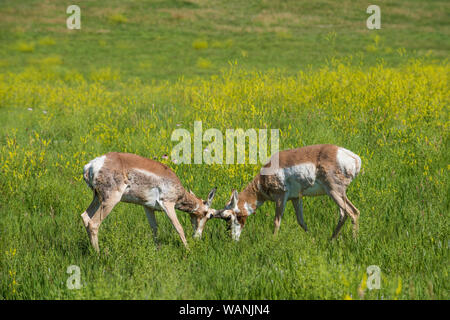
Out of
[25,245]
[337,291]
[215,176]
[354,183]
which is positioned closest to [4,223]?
[25,245]

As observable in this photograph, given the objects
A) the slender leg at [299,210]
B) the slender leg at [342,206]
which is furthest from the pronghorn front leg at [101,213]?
the slender leg at [342,206]

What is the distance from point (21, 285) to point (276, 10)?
48.7 meters

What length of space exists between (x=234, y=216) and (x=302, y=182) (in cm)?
120

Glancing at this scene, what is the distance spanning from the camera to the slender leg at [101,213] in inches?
266

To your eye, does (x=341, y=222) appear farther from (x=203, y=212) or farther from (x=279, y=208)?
(x=203, y=212)

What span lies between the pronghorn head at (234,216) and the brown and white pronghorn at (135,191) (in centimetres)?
18

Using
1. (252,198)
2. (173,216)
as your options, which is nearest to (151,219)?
(173,216)

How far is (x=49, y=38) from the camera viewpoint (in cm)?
3709

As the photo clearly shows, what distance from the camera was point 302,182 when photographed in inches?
296

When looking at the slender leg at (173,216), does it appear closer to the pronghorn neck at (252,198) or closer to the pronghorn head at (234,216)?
the pronghorn head at (234,216)

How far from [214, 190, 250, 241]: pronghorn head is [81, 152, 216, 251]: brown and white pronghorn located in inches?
7.2

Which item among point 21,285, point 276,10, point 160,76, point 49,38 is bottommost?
point 21,285

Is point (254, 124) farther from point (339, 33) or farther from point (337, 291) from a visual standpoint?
point (339, 33)

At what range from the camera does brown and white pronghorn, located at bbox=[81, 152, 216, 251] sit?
6805mm
